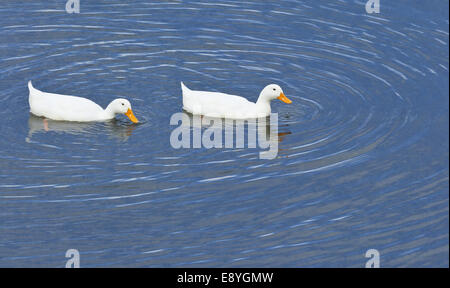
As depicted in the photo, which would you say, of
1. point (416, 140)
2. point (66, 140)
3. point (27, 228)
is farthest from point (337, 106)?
point (27, 228)

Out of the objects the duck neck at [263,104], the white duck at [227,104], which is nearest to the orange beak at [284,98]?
the white duck at [227,104]

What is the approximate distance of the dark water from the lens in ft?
60.5

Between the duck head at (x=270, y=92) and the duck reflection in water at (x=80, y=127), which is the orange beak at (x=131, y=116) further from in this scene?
→ the duck head at (x=270, y=92)

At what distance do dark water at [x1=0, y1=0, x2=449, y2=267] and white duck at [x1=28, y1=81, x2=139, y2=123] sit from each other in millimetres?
238

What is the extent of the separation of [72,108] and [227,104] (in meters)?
3.07

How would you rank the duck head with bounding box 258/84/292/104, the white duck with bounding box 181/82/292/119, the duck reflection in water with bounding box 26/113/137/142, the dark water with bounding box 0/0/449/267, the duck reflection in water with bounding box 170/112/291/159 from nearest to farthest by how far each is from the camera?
the dark water with bounding box 0/0/449/267
the duck reflection in water with bounding box 170/112/291/159
the duck reflection in water with bounding box 26/113/137/142
the white duck with bounding box 181/82/292/119
the duck head with bounding box 258/84/292/104

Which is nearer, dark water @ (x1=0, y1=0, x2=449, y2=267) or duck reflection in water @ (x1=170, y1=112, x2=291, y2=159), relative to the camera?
dark water @ (x1=0, y1=0, x2=449, y2=267)

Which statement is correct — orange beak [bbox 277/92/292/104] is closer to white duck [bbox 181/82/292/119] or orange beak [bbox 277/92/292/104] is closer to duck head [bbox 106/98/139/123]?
white duck [bbox 181/82/292/119]

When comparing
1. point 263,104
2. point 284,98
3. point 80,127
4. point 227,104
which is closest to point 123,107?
point 80,127

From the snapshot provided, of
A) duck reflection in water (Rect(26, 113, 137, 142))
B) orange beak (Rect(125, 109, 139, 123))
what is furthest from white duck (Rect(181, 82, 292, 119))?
duck reflection in water (Rect(26, 113, 137, 142))

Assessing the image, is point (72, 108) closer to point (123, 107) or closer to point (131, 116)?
point (123, 107)

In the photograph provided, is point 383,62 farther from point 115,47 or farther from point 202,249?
point 202,249

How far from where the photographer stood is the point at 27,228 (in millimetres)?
18688

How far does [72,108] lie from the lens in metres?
22.8
